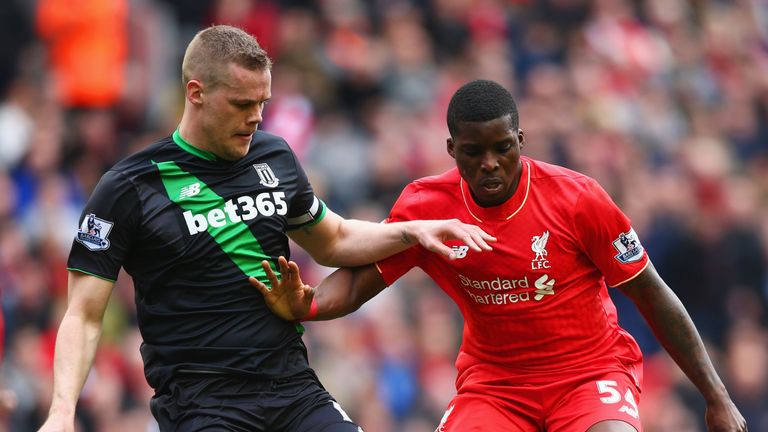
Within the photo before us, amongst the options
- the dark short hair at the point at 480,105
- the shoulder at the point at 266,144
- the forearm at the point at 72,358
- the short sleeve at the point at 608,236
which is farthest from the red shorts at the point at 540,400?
the forearm at the point at 72,358

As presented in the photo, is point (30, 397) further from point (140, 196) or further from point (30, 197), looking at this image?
point (140, 196)

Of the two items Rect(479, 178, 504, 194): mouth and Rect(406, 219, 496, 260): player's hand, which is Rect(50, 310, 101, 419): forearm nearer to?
Rect(406, 219, 496, 260): player's hand

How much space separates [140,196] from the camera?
6.41 meters

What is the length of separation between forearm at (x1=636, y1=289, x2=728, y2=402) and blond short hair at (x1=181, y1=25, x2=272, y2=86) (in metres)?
2.29

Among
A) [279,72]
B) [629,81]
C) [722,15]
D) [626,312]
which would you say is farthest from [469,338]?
[722,15]

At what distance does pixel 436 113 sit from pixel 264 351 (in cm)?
870

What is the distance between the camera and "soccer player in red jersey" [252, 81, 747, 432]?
21.7 ft

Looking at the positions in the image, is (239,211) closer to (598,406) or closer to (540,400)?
(540,400)

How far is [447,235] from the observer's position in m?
6.58

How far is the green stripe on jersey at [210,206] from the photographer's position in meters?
6.50

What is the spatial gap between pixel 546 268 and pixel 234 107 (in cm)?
174

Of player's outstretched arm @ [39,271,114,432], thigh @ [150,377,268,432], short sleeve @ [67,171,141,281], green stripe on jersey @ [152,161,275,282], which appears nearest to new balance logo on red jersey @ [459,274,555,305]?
green stripe on jersey @ [152,161,275,282]

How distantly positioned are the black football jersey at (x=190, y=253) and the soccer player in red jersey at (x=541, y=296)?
176 mm

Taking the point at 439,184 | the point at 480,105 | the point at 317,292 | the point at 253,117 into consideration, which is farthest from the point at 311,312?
the point at 480,105
